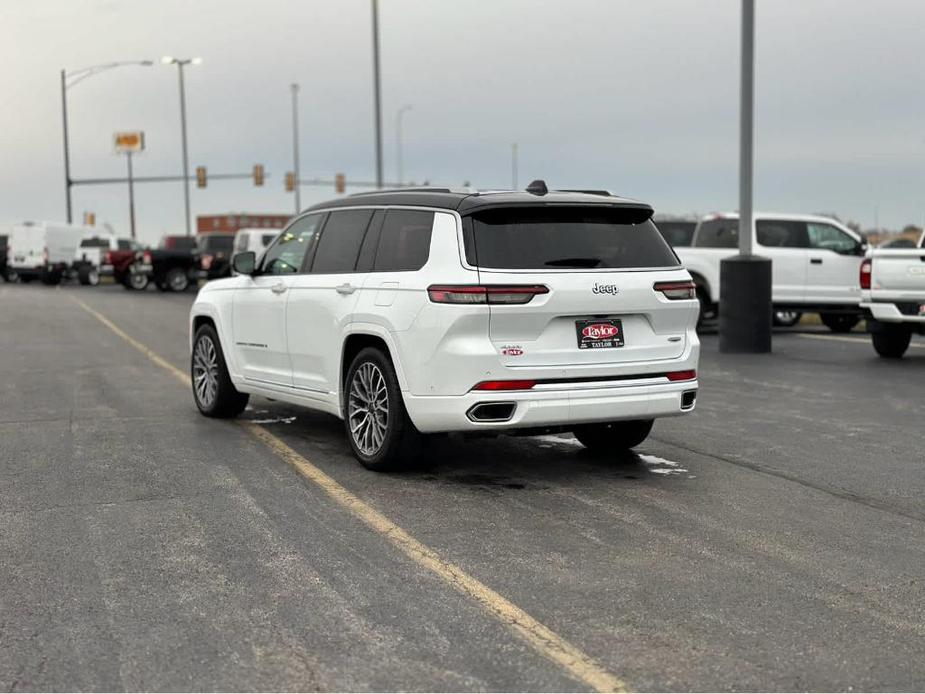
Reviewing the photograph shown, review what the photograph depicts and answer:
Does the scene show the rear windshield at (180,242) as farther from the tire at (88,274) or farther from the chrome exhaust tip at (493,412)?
the chrome exhaust tip at (493,412)

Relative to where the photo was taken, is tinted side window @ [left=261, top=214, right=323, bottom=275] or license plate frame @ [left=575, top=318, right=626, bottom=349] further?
tinted side window @ [left=261, top=214, right=323, bottom=275]

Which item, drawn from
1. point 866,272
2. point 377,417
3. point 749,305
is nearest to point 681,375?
point 377,417

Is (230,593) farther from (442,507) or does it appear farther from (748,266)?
(748,266)

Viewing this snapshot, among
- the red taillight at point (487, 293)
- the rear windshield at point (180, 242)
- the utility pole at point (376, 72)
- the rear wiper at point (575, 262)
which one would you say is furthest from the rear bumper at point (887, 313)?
the rear windshield at point (180, 242)

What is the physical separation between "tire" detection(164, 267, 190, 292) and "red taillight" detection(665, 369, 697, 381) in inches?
1393

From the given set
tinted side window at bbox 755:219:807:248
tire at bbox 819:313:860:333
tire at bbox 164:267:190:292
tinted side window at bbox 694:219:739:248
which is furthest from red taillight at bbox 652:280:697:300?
tire at bbox 164:267:190:292

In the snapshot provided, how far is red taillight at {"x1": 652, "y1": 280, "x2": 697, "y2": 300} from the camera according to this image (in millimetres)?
7711

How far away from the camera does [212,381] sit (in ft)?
34.3

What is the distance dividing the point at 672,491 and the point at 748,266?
10.2 metres

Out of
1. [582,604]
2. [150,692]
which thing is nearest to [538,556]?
[582,604]

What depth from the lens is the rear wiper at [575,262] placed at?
7441mm

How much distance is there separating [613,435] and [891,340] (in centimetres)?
872

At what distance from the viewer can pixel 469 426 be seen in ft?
23.7

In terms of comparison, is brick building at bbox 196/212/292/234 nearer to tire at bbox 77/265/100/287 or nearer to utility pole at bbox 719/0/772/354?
tire at bbox 77/265/100/287
